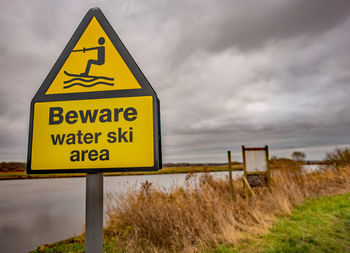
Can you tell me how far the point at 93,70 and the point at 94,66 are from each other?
0.03 metres

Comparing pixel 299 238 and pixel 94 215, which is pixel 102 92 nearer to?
pixel 94 215

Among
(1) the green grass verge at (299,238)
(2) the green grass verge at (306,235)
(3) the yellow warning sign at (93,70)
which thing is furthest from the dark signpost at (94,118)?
(2) the green grass verge at (306,235)

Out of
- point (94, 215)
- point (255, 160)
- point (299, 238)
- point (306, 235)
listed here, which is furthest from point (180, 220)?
point (255, 160)

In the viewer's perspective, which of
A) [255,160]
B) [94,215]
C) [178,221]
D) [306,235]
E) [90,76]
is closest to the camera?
[94,215]

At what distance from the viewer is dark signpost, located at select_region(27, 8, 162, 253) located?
1.45 m

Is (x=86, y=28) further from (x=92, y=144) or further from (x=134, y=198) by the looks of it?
(x=134, y=198)

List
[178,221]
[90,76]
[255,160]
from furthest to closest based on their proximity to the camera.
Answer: [255,160]
[178,221]
[90,76]

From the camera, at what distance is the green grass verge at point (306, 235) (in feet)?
14.3

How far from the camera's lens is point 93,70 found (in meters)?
1.56

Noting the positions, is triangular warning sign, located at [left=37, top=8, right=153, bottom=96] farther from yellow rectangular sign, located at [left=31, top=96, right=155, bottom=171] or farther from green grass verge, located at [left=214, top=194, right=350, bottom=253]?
green grass verge, located at [left=214, top=194, right=350, bottom=253]

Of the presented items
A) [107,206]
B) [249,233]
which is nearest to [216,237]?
[249,233]

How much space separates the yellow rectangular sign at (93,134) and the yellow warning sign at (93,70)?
10cm

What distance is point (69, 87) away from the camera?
1.57m

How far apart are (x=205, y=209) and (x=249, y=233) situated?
114 centimetres
